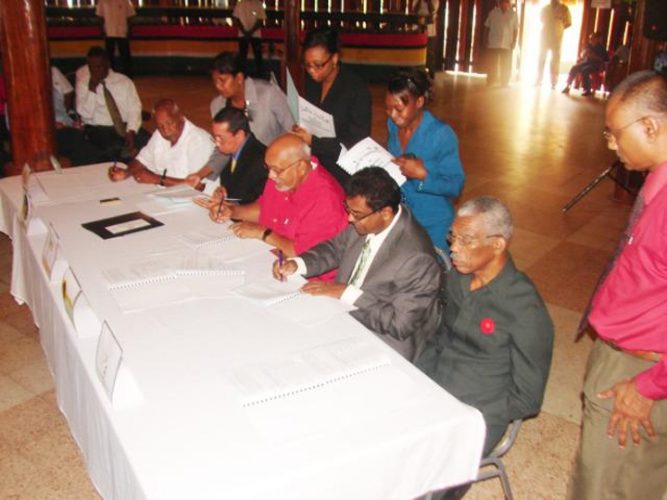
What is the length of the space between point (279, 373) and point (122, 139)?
4.57 meters

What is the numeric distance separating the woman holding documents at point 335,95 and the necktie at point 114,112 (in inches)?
107

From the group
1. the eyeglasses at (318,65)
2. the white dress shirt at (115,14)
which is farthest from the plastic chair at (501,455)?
the white dress shirt at (115,14)

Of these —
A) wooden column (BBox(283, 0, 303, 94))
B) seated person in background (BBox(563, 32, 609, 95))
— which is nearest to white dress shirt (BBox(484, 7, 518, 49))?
seated person in background (BBox(563, 32, 609, 95))

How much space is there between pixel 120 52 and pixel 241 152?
11342 mm

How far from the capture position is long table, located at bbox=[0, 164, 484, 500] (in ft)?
5.09

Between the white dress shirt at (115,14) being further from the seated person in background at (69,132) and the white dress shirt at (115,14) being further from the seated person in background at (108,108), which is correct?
the seated person in background at (108,108)

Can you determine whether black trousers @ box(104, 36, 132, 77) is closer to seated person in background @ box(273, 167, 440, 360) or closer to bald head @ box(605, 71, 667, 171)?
seated person in background @ box(273, 167, 440, 360)

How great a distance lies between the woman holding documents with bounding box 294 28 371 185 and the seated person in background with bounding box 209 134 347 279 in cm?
42

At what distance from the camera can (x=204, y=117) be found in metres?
9.83

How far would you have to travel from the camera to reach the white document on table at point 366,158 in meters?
2.98

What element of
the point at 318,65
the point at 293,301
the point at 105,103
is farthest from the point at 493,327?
the point at 105,103

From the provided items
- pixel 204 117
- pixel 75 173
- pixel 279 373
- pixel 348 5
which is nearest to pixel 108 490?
pixel 279 373

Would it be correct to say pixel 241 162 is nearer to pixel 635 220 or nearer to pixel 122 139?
pixel 635 220

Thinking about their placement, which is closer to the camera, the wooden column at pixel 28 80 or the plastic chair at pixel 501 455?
the plastic chair at pixel 501 455
